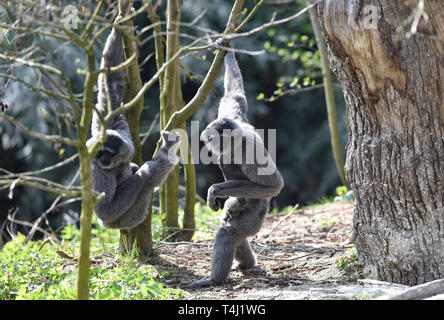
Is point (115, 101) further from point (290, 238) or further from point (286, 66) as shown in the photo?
point (286, 66)

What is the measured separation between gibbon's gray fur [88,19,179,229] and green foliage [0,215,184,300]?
1.76 ft

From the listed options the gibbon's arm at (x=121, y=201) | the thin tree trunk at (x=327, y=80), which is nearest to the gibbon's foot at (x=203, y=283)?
the gibbon's arm at (x=121, y=201)

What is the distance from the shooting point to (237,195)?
6250mm

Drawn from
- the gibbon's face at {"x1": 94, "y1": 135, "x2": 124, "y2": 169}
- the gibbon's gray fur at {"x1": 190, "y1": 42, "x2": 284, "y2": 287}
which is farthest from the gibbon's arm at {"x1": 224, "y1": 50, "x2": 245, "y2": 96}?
the gibbon's face at {"x1": 94, "y1": 135, "x2": 124, "y2": 169}

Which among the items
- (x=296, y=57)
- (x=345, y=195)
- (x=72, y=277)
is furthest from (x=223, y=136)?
(x=296, y=57)

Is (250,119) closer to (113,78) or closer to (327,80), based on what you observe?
(327,80)

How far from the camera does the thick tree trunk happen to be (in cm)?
494

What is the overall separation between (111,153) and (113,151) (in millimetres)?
93

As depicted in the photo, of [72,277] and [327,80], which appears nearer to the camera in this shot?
[72,277]

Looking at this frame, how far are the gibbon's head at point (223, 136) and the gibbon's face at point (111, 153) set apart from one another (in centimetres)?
100

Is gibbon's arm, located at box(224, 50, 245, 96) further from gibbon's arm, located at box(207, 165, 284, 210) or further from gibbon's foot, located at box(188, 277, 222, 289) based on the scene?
gibbon's foot, located at box(188, 277, 222, 289)

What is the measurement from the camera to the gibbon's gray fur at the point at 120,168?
6031 mm
